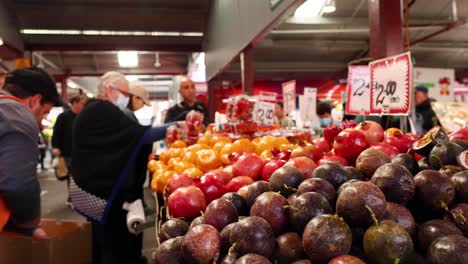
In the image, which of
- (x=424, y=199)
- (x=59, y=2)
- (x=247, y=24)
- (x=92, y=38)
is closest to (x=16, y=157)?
(x=424, y=199)

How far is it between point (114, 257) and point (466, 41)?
12.2 metres

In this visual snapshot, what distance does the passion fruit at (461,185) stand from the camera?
3.74ft

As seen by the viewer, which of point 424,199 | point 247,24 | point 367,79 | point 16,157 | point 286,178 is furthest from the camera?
point 247,24

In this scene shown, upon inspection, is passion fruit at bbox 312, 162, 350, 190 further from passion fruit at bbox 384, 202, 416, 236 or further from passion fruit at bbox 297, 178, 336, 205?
passion fruit at bbox 384, 202, 416, 236

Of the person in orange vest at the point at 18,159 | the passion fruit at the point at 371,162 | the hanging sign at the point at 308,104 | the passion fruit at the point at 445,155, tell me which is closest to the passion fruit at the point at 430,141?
the passion fruit at the point at 445,155

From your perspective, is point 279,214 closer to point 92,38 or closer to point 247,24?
point 247,24

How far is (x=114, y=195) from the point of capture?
3102 millimetres

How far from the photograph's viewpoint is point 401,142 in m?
1.80

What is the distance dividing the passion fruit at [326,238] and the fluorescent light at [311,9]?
7008 millimetres

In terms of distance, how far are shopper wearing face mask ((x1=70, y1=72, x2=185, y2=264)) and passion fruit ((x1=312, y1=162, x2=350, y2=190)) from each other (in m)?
2.00

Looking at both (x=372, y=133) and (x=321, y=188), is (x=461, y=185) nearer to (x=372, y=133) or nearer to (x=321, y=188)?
(x=321, y=188)

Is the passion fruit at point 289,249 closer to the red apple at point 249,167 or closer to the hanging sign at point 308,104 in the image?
the red apple at point 249,167

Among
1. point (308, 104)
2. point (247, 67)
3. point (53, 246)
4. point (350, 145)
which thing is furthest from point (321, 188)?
point (308, 104)

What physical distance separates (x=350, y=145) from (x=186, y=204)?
73 cm
